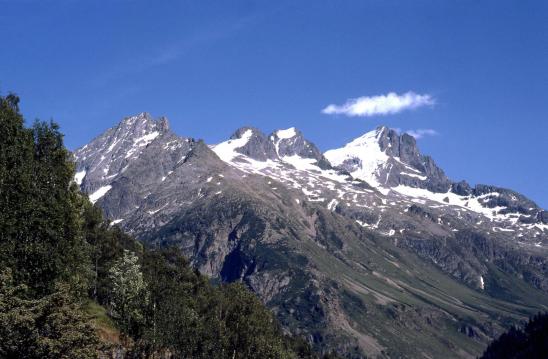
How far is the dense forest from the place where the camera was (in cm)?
6306

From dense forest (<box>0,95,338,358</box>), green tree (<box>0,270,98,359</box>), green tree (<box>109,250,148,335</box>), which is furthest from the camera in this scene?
green tree (<box>109,250,148,335</box>)

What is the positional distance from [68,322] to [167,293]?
78.4 m

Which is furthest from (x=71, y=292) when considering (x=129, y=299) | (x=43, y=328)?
(x=129, y=299)

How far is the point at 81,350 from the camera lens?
63.2 metres

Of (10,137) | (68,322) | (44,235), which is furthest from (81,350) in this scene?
(10,137)

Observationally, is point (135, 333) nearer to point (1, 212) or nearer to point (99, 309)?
point (99, 309)

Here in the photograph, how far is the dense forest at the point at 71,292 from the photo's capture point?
207 ft

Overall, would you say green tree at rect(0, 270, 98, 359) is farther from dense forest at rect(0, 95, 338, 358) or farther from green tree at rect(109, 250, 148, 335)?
green tree at rect(109, 250, 148, 335)

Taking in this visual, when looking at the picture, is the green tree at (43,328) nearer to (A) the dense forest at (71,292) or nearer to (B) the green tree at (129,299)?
(A) the dense forest at (71,292)

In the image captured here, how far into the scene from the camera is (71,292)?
76750mm

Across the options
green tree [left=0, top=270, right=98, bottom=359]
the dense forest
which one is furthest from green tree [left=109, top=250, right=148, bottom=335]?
green tree [left=0, top=270, right=98, bottom=359]

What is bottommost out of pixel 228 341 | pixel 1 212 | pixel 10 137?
pixel 228 341

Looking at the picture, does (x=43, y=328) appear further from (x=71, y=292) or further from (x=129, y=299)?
(x=129, y=299)

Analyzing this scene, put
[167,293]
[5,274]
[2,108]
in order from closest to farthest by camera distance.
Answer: [5,274] → [2,108] → [167,293]
